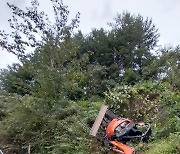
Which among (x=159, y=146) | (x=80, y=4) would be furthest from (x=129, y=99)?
(x=80, y=4)

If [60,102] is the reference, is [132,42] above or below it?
above

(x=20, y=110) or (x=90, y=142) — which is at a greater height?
(x=20, y=110)

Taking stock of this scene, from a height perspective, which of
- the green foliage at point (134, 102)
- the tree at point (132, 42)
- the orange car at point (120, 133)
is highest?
the tree at point (132, 42)

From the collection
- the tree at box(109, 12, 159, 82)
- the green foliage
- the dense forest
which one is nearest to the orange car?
the dense forest

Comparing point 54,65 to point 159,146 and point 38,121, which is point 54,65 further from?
Result: point 159,146

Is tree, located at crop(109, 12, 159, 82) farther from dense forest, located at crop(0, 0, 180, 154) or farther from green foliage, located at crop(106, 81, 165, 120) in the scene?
green foliage, located at crop(106, 81, 165, 120)

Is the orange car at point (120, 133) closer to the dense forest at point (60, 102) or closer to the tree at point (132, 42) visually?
the dense forest at point (60, 102)

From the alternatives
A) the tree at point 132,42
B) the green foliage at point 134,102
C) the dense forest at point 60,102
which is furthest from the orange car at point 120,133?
the tree at point 132,42

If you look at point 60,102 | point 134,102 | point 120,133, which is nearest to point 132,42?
point 134,102

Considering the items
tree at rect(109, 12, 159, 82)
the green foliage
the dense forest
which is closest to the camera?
the dense forest

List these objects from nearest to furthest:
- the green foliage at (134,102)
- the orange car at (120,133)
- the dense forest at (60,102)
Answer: the orange car at (120,133) < the dense forest at (60,102) < the green foliage at (134,102)

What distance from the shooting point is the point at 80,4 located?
42.9ft

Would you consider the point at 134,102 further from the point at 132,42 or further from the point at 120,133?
the point at 132,42

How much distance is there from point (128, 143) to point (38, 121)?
2.55 meters
